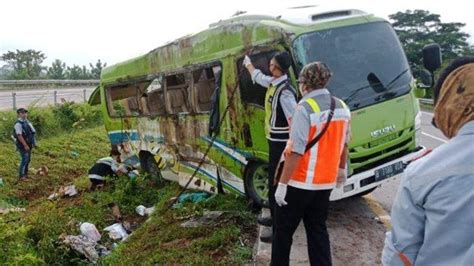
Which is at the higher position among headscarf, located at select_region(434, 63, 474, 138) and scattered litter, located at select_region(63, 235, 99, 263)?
headscarf, located at select_region(434, 63, 474, 138)

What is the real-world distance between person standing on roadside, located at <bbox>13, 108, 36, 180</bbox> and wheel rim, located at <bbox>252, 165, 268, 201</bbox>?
7.05 m

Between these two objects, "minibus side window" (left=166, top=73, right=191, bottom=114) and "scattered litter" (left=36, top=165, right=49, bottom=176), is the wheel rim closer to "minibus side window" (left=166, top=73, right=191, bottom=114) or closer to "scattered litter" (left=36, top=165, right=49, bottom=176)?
"minibus side window" (left=166, top=73, right=191, bottom=114)

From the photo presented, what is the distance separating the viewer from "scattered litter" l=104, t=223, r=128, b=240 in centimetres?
650

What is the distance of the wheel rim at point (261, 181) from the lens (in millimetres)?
5840

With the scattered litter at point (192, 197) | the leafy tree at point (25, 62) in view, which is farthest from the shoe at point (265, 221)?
the leafy tree at point (25, 62)

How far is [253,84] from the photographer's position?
562cm

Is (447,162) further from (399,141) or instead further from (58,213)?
(58,213)

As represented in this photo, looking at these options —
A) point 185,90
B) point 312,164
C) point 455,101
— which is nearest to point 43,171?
point 185,90

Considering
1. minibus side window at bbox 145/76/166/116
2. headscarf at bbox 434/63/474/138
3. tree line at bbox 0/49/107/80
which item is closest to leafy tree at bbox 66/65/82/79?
tree line at bbox 0/49/107/80

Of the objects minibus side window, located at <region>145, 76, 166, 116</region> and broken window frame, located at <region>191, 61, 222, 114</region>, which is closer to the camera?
broken window frame, located at <region>191, 61, 222, 114</region>

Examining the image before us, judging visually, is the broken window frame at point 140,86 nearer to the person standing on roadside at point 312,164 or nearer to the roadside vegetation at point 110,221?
the roadside vegetation at point 110,221

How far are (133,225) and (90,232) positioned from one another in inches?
31.2

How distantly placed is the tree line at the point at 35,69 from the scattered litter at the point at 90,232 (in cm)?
3048

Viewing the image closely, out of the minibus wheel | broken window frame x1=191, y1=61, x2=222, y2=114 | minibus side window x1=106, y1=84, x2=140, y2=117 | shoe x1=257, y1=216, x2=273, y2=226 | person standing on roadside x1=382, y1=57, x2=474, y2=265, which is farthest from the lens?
minibus side window x1=106, y1=84, x2=140, y2=117
